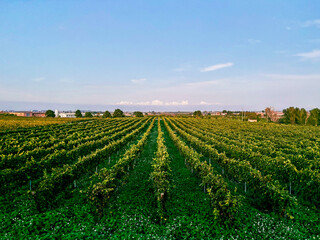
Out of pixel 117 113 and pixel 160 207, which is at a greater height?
pixel 117 113

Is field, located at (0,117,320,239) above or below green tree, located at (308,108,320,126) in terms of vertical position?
below

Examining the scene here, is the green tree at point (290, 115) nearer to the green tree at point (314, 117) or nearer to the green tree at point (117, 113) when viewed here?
the green tree at point (314, 117)

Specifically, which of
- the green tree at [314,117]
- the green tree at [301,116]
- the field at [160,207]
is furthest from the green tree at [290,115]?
the field at [160,207]

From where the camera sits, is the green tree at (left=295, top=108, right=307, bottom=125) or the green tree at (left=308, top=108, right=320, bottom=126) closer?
the green tree at (left=308, top=108, right=320, bottom=126)

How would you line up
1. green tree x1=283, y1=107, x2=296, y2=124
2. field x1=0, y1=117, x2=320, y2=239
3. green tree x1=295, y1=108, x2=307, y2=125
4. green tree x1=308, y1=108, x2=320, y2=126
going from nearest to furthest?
1. field x1=0, y1=117, x2=320, y2=239
2. green tree x1=308, y1=108, x2=320, y2=126
3. green tree x1=295, y1=108, x2=307, y2=125
4. green tree x1=283, y1=107, x2=296, y2=124

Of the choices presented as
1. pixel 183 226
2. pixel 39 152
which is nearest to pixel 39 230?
pixel 183 226

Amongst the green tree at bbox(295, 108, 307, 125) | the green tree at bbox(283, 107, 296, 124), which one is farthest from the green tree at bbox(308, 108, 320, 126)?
the green tree at bbox(283, 107, 296, 124)

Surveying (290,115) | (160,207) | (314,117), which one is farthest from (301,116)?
(160,207)

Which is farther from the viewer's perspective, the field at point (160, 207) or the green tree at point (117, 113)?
the green tree at point (117, 113)

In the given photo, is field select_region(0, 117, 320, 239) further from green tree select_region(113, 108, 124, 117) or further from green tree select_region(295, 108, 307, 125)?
green tree select_region(113, 108, 124, 117)

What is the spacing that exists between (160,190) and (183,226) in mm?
1691

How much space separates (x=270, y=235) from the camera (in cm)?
635

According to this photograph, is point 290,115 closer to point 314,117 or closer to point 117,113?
point 314,117

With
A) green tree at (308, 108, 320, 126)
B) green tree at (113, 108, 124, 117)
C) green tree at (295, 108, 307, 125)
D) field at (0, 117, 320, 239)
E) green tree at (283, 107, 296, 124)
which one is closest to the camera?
field at (0, 117, 320, 239)
